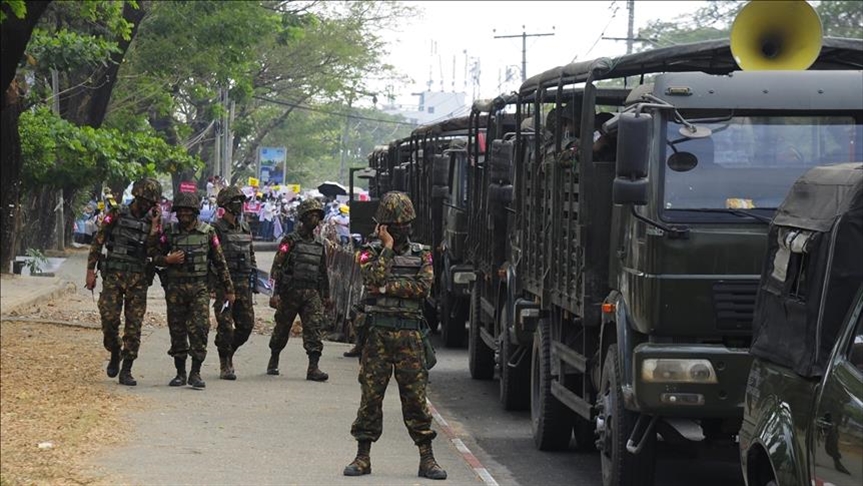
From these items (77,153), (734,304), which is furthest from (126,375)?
(77,153)

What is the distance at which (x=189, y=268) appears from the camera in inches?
538

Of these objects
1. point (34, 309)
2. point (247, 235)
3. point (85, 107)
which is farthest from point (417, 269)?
point (85, 107)

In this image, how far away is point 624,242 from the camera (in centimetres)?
945

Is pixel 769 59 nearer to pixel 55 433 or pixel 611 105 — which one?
pixel 611 105

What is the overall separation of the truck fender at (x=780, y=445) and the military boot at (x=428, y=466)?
12.5 feet

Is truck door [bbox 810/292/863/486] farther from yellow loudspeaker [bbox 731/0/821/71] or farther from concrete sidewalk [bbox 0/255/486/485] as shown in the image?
yellow loudspeaker [bbox 731/0/821/71]

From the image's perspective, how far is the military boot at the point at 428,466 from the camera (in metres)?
10.0

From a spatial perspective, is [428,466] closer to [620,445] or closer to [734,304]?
[620,445]

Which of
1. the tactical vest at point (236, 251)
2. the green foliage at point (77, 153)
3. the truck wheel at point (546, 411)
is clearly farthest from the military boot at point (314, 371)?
the green foliage at point (77, 153)

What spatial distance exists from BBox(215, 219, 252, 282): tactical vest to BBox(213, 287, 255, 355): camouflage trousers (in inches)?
5.9

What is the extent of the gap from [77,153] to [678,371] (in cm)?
1908

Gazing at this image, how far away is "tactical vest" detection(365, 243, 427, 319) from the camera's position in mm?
9781

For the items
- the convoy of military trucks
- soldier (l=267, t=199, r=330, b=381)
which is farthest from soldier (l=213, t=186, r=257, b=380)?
the convoy of military trucks

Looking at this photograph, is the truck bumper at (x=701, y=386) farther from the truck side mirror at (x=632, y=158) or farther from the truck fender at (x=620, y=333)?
the truck side mirror at (x=632, y=158)
